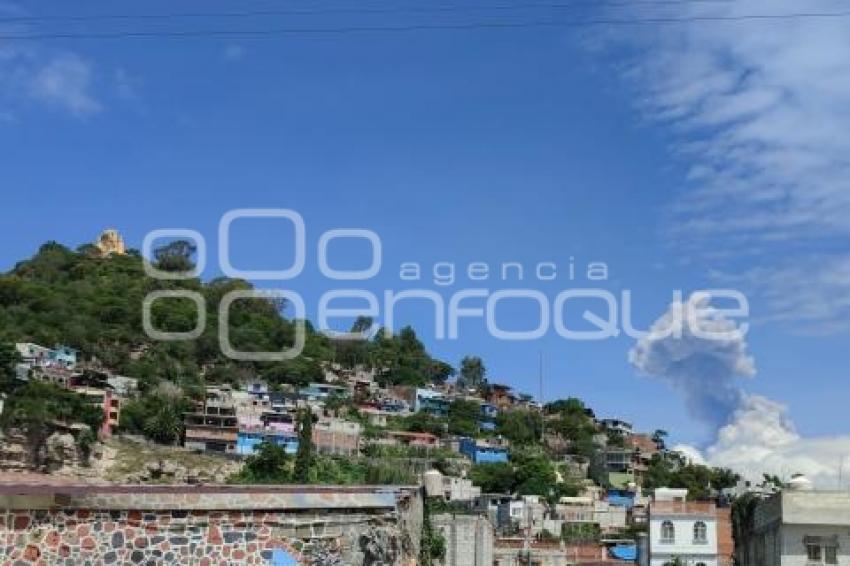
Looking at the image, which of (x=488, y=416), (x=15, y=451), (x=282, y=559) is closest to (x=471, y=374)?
(x=488, y=416)

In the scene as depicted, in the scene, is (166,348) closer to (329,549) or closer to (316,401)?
(316,401)

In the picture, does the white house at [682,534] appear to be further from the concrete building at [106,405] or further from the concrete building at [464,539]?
the concrete building at [106,405]

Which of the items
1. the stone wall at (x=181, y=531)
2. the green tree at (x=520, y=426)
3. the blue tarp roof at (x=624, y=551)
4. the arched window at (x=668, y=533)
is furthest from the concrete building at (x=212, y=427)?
the stone wall at (x=181, y=531)

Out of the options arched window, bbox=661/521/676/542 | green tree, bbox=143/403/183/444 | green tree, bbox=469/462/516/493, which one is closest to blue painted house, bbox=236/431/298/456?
green tree, bbox=143/403/183/444

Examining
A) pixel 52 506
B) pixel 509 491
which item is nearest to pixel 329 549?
pixel 52 506

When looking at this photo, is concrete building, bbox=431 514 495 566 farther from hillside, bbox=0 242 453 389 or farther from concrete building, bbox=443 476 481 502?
hillside, bbox=0 242 453 389

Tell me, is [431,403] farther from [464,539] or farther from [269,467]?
[464,539]
